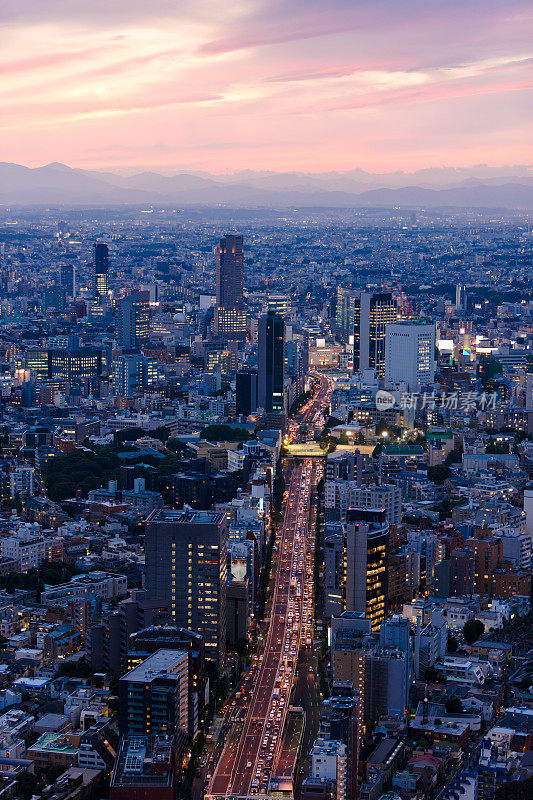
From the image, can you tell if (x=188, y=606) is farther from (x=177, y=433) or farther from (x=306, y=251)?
(x=306, y=251)

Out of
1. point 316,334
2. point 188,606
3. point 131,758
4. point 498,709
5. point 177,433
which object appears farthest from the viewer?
point 316,334

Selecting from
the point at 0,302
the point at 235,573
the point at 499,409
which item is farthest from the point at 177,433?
the point at 0,302

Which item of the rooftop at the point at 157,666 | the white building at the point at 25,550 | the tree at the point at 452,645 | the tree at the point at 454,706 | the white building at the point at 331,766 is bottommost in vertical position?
the tree at the point at 452,645

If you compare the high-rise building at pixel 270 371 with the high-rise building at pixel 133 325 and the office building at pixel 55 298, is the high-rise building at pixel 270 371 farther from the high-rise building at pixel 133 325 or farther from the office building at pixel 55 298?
the office building at pixel 55 298

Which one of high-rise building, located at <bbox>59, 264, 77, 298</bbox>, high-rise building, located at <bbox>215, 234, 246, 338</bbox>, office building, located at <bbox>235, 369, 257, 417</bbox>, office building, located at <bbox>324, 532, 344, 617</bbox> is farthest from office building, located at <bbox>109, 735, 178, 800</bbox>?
high-rise building, located at <bbox>59, 264, 77, 298</bbox>

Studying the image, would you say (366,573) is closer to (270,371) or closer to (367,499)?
(367,499)

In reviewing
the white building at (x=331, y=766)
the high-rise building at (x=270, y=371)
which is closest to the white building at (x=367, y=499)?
the white building at (x=331, y=766)

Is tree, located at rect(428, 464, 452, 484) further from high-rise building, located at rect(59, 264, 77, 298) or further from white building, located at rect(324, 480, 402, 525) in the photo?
high-rise building, located at rect(59, 264, 77, 298)
